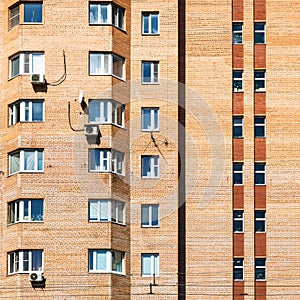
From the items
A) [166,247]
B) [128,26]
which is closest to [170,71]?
[128,26]

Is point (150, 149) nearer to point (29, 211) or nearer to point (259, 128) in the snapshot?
point (259, 128)

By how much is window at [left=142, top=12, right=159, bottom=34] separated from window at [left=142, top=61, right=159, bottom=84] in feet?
5.02

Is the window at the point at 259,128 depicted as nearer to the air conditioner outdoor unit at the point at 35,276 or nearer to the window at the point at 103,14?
the window at the point at 103,14

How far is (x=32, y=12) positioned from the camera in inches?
2260

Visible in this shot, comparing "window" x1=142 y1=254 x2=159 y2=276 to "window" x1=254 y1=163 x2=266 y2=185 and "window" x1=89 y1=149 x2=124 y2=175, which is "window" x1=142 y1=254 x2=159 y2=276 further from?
"window" x1=254 y1=163 x2=266 y2=185

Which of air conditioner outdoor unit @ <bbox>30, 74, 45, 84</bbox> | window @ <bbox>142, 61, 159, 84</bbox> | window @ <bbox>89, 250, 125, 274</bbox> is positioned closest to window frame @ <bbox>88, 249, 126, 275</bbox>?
window @ <bbox>89, 250, 125, 274</bbox>

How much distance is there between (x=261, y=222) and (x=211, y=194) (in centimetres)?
268

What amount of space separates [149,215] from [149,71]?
673 cm

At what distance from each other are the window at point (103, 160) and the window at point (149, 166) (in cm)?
143

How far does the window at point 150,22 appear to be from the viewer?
2303 inches

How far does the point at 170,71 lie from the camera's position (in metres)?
57.9

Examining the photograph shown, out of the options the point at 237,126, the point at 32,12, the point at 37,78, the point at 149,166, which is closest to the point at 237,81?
the point at 237,126

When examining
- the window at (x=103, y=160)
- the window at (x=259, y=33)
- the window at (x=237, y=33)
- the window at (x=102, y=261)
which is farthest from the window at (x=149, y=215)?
the window at (x=259, y=33)

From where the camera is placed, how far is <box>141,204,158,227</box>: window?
5716cm
